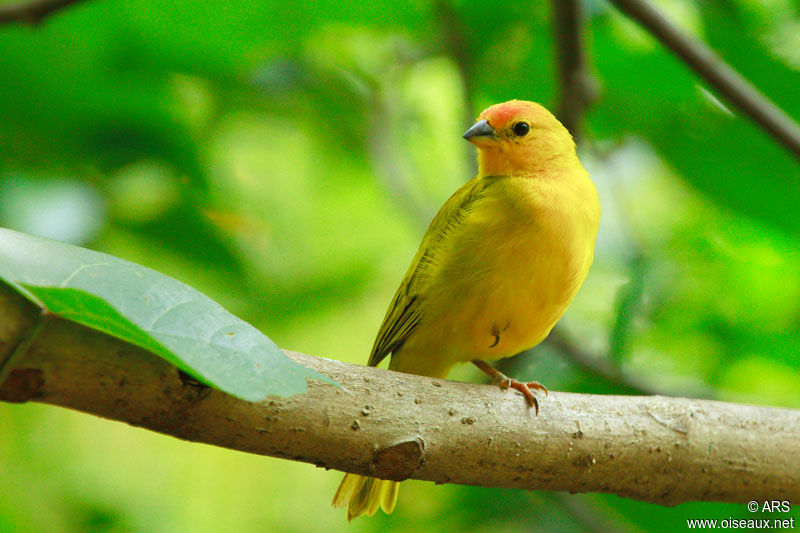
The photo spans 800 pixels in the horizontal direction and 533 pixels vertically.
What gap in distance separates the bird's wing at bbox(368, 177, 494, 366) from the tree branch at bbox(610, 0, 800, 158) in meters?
0.89

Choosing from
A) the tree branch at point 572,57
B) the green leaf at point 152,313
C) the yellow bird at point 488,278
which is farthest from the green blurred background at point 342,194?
the green leaf at point 152,313

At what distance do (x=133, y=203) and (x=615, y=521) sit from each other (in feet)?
8.85

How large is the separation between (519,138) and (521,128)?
4 centimetres

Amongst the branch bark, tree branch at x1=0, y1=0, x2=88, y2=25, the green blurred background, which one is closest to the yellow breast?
the branch bark

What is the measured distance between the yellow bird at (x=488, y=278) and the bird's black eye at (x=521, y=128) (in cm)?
17

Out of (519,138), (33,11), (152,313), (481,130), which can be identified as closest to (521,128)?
(519,138)

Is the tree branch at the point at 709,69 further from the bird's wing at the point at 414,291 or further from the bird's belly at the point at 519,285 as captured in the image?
the bird's wing at the point at 414,291

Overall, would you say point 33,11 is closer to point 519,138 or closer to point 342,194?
point 519,138

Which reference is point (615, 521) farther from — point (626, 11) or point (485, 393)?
point (626, 11)

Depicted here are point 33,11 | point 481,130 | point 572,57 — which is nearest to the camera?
point 33,11

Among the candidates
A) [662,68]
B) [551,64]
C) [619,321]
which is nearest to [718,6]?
[662,68]

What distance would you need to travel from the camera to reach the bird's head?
11.5 feet

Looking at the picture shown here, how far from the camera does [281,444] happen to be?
1927 millimetres

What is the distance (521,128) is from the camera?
3.51 m
